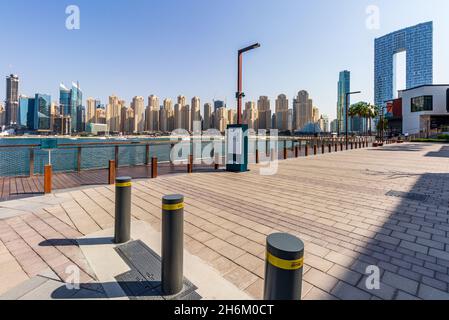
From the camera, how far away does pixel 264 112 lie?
110m

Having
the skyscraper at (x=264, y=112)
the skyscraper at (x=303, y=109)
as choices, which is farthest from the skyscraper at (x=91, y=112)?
the skyscraper at (x=303, y=109)

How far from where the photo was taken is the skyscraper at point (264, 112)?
353ft

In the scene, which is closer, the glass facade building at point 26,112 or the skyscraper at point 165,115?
the skyscraper at point 165,115

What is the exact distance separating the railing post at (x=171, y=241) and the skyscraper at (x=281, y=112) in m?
113

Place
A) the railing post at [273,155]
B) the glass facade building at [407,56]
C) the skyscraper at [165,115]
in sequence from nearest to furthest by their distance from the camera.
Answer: the railing post at [273,155]
the skyscraper at [165,115]
the glass facade building at [407,56]

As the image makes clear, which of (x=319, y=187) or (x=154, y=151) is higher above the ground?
(x=154, y=151)

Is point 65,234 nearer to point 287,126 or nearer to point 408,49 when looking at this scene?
point 287,126

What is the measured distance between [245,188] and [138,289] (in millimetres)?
5216

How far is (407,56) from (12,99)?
10183 inches

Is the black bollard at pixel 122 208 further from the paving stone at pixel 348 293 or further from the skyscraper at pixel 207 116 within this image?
the skyscraper at pixel 207 116

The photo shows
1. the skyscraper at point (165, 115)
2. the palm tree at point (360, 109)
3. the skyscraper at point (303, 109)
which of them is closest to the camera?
the palm tree at point (360, 109)
